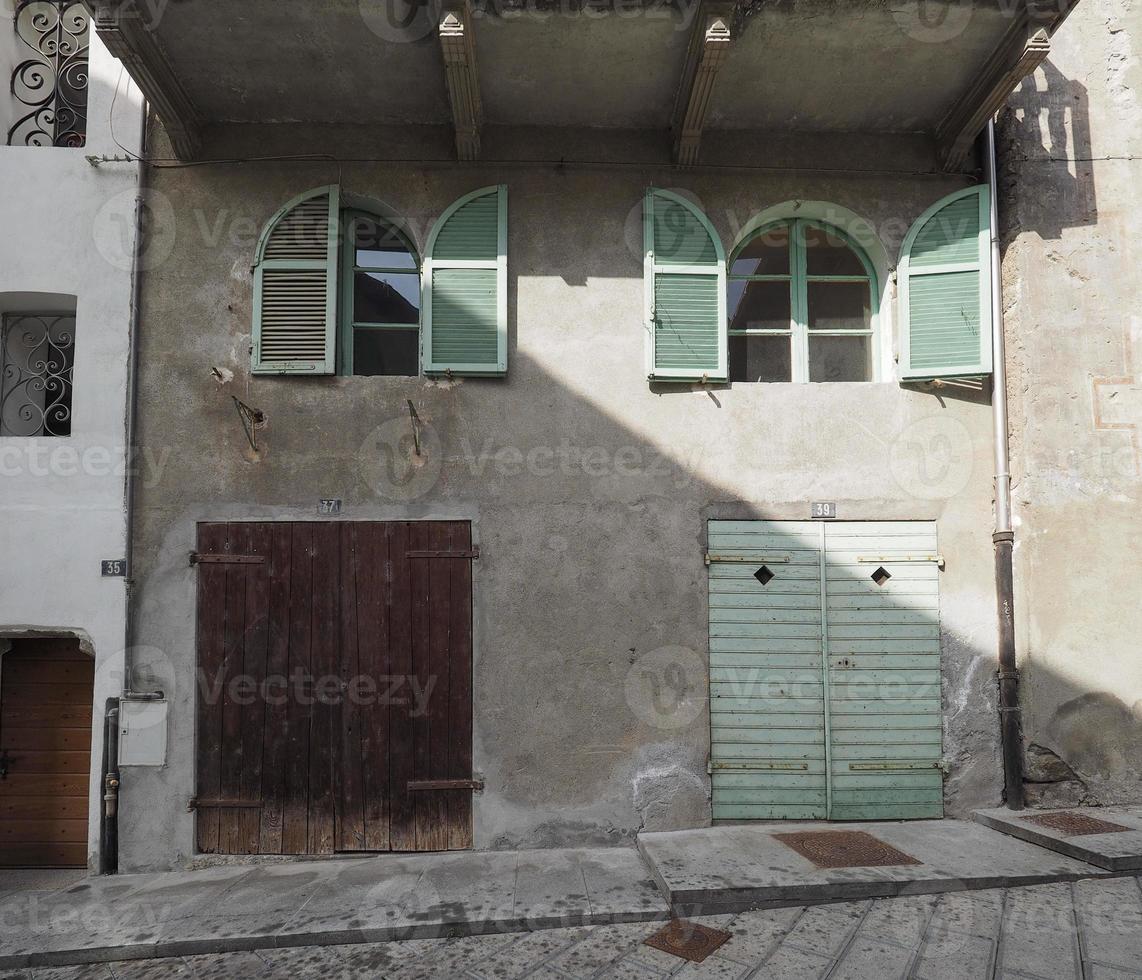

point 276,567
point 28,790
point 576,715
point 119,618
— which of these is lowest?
point 28,790

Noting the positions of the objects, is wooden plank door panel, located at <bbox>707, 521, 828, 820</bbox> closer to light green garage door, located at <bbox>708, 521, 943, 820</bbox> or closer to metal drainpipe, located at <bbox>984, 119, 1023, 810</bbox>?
light green garage door, located at <bbox>708, 521, 943, 820</bbox>

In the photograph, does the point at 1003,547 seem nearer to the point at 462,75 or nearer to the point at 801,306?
the point at 801,306

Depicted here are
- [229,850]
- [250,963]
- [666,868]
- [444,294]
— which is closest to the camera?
[250,963]

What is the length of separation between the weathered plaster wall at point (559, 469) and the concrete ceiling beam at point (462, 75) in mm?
314

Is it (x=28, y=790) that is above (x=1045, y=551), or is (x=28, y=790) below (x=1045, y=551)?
below

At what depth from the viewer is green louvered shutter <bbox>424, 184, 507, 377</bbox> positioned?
5.97 m

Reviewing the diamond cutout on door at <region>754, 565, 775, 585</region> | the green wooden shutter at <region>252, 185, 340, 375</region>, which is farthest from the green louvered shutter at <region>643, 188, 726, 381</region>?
the green wooden shutter at <region>252, 185, 340, 375</region>

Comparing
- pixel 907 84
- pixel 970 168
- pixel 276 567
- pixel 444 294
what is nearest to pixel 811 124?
pixel 907 84

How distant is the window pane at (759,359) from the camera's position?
6.34 m

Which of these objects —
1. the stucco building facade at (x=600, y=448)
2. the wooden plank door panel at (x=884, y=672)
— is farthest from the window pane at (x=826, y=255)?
the wooden plank door panel at (x=884, y=672)

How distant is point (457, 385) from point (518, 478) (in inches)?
34.0

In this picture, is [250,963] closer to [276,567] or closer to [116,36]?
[276,567]

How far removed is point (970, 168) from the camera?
627 centimetres

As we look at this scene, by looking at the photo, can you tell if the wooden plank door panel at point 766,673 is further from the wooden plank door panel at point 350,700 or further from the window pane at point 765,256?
the wooden plank door panel at point 350,700
